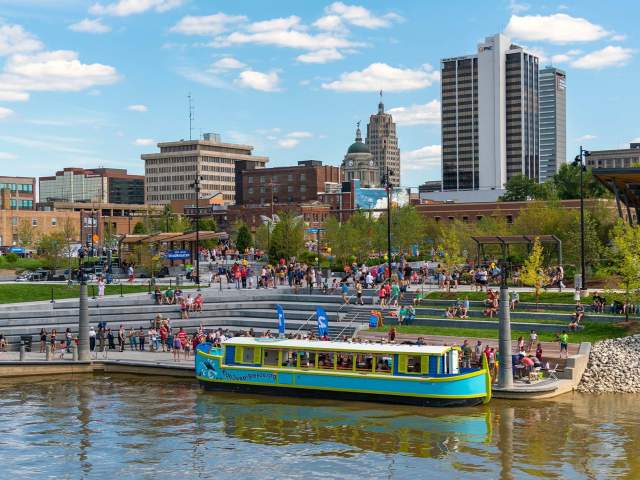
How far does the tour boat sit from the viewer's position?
3406cm

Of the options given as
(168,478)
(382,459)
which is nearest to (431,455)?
(382,459)

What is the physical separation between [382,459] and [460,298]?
25.0 meters

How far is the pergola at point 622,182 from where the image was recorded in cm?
4966

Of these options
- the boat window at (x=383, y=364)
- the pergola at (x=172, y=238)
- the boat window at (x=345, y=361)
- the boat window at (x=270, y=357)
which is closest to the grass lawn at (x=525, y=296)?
the boat window at (x=383, y=364)

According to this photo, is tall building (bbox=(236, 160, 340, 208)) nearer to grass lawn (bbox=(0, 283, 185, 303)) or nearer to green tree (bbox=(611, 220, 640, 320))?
grass lawn (bbox=(0, 283, 185, 303))

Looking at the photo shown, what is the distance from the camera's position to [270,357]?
3731cm

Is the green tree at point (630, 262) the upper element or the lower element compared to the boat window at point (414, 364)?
upper

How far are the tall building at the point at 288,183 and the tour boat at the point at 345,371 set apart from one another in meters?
134

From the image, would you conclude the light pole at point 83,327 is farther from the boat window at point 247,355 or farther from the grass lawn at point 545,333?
the grass lawn at point 545,333

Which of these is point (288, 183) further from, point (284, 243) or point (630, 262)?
point (630, 262)

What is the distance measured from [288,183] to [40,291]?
402 feet

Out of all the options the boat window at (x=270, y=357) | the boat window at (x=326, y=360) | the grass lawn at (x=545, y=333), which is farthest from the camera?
the grass lawn at (x=545, y=333)

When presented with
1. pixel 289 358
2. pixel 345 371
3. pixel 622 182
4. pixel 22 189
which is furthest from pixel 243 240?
pixel 22 189

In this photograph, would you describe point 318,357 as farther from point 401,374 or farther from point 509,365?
point 509,365
